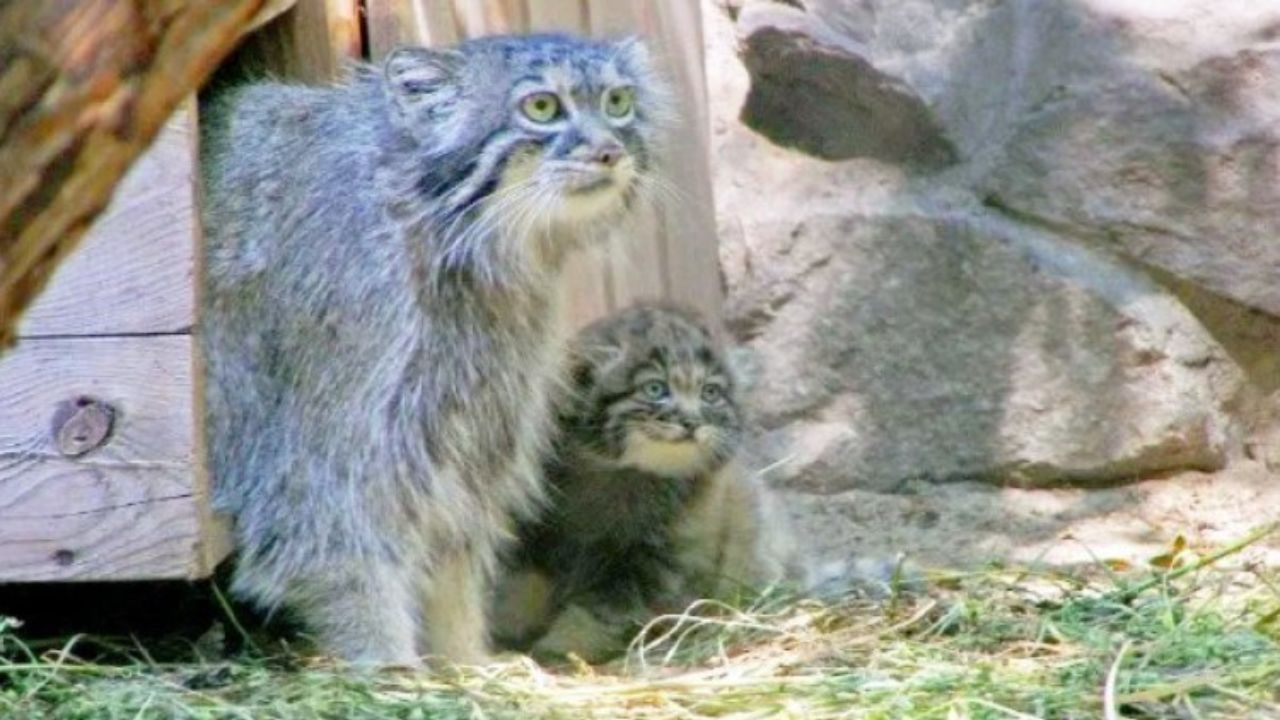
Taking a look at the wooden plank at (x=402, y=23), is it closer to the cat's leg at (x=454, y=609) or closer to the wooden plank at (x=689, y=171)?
the wooden plank at (x=689, y=171)

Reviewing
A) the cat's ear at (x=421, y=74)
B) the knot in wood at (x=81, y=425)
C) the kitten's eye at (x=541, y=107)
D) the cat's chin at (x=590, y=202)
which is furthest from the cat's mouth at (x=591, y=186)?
the knot in wood at (x=81, y=425)

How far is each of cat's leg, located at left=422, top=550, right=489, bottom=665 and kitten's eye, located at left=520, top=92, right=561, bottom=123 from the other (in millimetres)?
922

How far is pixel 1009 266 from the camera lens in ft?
19.6

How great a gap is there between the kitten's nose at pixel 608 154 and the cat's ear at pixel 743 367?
86 centimetres

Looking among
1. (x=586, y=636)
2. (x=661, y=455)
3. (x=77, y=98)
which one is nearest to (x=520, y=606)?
(x=586, y=636)

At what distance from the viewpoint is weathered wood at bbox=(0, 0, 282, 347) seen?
2074mm

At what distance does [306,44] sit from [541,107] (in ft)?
2.53

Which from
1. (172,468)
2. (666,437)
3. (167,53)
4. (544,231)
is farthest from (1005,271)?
(167,53)

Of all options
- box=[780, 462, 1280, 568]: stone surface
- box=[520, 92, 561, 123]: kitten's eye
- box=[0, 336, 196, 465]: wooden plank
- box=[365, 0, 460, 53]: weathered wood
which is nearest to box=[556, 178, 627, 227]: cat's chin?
box=[520, 92, 561, 123]: kitten's eye

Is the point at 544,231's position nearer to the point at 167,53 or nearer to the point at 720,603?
the point at 720,603

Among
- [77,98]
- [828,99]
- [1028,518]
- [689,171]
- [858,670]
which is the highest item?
[77,98]

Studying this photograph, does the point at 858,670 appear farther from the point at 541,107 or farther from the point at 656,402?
the point at 541,107

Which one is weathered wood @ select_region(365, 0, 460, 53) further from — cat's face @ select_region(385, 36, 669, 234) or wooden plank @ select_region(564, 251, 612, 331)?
wooden plank @ select_region(564, 251, 612, 331)

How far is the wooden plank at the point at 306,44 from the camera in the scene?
17.2 feet
